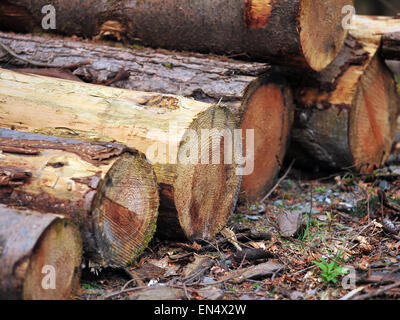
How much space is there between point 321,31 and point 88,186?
7.50 feet

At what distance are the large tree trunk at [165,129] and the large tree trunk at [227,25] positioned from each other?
79cm

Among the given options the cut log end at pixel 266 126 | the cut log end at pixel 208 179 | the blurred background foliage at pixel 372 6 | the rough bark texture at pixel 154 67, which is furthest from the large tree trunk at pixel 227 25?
the blurred background foliage at pixel 372 6

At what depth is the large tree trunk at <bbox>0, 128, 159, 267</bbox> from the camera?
8.05 ft

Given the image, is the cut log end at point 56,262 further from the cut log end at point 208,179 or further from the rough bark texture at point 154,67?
the rough bark texture at point 154,67

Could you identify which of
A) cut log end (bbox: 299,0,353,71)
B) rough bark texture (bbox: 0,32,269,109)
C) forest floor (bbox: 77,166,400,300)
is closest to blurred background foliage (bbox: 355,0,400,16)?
cut log end (bbox: 299,0,353,71)

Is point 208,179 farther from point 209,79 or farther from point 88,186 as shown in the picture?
point 88,186

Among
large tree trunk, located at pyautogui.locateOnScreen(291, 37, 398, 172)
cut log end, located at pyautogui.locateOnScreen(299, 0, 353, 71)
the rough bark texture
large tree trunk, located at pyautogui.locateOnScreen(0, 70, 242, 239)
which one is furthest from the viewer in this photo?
large tree trunk, located at pyautogui.locateOnScreen(291, 37, 398, 172)

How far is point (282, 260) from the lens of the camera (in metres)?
2.93

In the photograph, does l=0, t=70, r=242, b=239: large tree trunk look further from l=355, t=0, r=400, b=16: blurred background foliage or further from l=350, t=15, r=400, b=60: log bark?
l=355, t=0, r=400, b=16: blurred background foliage

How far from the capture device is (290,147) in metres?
4.59

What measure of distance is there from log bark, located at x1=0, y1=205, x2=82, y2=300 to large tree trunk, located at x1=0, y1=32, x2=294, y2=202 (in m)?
1.41

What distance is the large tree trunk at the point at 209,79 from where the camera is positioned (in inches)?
137
